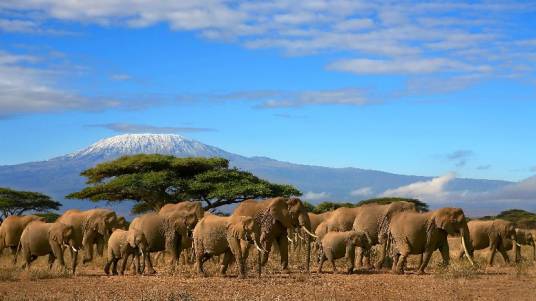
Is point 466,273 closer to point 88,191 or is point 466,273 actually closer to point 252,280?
point 252,280

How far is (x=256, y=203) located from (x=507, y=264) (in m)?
8.74

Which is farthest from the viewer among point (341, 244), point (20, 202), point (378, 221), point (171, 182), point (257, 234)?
point (20, 202)

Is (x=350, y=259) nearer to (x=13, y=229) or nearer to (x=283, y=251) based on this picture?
(x=283, y=251)

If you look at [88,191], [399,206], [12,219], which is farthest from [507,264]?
[88,191]

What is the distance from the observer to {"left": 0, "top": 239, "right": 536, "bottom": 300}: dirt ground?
18.1 metres

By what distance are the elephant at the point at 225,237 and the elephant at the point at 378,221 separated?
435cm

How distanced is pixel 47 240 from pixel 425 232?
35.6ft

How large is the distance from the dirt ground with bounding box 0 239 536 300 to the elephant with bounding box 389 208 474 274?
0.62 meters

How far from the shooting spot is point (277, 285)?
2005 centimetres

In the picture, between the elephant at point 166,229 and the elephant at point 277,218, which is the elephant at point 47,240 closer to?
the elephant at point 166,229

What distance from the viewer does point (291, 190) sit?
167ft

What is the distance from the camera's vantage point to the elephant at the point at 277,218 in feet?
80.4

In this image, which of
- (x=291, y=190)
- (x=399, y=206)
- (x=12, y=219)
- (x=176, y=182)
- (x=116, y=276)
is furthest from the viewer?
(x=291, y=190)

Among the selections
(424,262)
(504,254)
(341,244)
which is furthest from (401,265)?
(504,254)
